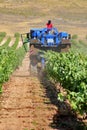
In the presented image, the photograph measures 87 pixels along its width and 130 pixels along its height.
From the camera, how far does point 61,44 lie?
94.4ft

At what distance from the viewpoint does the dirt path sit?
12219 millimetres

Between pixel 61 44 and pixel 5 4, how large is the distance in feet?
266

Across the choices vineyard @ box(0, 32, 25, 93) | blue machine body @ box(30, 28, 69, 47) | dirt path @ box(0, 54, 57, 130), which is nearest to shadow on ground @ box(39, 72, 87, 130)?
dirt path @ box(0, 54, 57, 130)

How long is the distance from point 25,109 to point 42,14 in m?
88.1

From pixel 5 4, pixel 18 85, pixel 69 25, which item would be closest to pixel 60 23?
pixel 69 25

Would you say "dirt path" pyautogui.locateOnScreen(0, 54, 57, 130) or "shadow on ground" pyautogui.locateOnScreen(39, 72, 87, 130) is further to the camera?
"dirt path" pyautogui.locateOnScreen(0, 54, 57, 130)

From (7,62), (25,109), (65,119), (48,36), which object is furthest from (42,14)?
(65,119)

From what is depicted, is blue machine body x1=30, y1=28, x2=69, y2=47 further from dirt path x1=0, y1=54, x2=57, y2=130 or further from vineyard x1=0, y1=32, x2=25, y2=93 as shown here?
dirt path x1=0, y1=54, x2=57, y2=130

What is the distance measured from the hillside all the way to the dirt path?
59141 millimetres

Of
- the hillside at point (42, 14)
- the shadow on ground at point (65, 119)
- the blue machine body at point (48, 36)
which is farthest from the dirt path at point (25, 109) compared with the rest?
the hillside at point (42, 14)

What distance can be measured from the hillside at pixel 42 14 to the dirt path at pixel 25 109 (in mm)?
59141

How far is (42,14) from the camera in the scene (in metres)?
102

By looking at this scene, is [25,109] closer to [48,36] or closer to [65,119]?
[65,119]

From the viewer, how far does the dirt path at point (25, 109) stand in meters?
12.2
